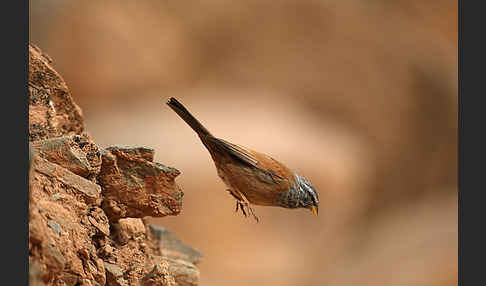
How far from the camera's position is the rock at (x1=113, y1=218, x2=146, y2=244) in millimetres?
4273

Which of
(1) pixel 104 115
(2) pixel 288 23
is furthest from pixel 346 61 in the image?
(1) pixel 104 115

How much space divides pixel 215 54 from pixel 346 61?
2862mm

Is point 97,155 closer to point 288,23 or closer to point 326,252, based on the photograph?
point 326,252

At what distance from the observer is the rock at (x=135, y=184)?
13.4 feet

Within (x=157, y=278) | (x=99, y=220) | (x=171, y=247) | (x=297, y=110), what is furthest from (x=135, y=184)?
(x=297, y=110)

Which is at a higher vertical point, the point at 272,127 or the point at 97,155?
the point at 272,127

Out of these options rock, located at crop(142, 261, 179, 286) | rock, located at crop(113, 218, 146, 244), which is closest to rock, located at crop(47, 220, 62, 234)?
rock, located at crop(142, 261, 179, 286)

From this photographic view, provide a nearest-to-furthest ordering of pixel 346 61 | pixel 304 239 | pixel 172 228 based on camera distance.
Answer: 1. pixel 172 228
2. pixel 304 239
3. pixel 346 61

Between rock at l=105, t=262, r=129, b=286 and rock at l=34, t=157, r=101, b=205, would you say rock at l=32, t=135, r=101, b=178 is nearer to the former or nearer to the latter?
rock at l=34, t=157, r=101, b=205

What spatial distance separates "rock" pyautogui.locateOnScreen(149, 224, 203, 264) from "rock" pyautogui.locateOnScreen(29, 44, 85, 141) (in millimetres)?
1119

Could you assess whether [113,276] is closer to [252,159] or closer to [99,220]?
[99,220]

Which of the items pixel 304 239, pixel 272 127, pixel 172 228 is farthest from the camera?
pixel 272 127

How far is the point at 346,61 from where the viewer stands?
1336 cm

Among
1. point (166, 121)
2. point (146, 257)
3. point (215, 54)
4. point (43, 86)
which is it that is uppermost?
point (215, 54)
